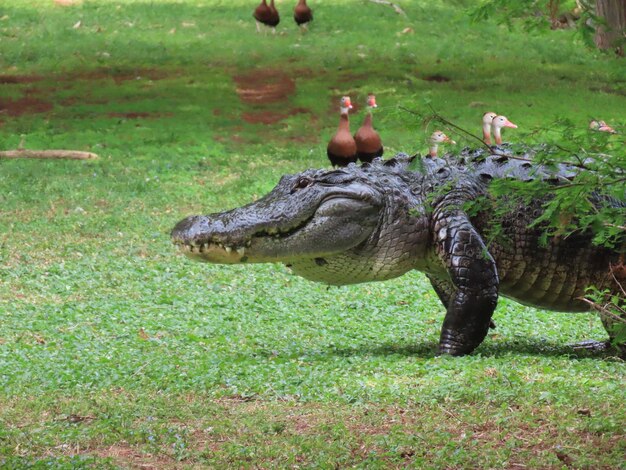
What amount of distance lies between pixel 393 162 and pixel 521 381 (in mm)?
2191

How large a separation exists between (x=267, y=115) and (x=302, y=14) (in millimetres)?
7192

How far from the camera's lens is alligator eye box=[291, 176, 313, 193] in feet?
25.3

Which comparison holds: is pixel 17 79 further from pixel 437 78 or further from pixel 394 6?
pixel 394 6

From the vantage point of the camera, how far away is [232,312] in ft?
32.4

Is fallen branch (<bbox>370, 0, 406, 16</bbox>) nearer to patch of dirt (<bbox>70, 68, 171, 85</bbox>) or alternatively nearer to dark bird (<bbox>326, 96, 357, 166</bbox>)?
patch of dirt (<bbox>70, 68, 171, 85</bbox>)

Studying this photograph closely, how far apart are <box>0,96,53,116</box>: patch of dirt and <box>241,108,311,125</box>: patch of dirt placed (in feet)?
12.6

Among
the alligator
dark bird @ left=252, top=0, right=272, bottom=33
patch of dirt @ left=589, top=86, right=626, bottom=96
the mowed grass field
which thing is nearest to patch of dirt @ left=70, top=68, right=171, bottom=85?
the mowed grass field

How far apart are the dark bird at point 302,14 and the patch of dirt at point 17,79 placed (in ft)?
23.0

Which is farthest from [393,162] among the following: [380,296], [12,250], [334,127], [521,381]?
[334,127]

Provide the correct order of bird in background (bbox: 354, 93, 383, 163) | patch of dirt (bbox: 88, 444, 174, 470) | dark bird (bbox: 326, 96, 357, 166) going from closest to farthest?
patch of dirt (bbox: 88, 444, 174, 470)
dark bird (bbox: 326, 96, 357, 166)
bird in background (bbox: 354, 93, 383, 163)

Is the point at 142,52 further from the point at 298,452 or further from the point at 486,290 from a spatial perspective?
the point at 298,452

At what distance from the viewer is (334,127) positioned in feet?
67.7

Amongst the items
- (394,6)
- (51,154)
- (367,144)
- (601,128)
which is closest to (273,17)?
(394,6)

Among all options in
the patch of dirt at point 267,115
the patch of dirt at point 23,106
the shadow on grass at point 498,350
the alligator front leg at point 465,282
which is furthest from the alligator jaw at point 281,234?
the patch of dirt at point 23,106
